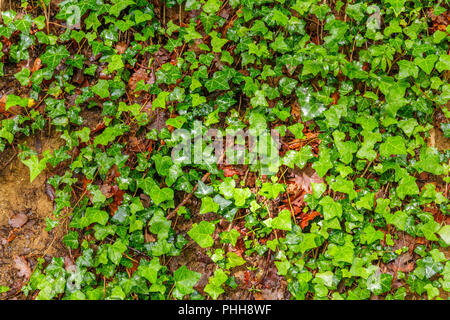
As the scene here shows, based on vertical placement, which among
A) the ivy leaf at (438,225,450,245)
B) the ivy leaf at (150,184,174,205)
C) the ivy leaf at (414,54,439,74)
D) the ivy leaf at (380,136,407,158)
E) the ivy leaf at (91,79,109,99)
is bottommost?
the ivy leaf at (438,225,450,245)

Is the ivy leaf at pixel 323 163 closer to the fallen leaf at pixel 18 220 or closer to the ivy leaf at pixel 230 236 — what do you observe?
the ivy leaf at pixel 230 236

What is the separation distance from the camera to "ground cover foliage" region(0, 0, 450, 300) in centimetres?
228

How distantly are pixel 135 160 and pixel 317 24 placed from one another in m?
1.79

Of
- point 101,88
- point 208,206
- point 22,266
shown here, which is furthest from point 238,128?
point 22,266

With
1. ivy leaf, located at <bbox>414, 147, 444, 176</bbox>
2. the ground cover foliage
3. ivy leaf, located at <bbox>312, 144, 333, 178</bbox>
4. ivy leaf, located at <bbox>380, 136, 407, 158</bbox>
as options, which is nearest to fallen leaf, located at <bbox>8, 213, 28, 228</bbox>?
the ground cover foliage

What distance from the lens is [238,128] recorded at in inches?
94.7

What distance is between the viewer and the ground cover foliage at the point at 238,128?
7.49ft

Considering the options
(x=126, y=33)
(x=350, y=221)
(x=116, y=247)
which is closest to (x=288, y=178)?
(x=350, y=221)

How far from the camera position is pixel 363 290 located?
229cm

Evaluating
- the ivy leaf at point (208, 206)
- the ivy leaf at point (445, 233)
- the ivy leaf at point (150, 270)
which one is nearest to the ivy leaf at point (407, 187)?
the ivy leaf at point (445, 233)

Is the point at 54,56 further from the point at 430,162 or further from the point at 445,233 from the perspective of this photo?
the point at 445,233

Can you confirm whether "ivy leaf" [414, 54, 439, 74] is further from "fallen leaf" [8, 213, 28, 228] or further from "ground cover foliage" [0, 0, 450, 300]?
"fallen leaf" [8, 213, 28, 228]

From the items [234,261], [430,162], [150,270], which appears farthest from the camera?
[430,162]

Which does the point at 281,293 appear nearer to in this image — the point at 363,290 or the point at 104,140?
the point at 363,290
